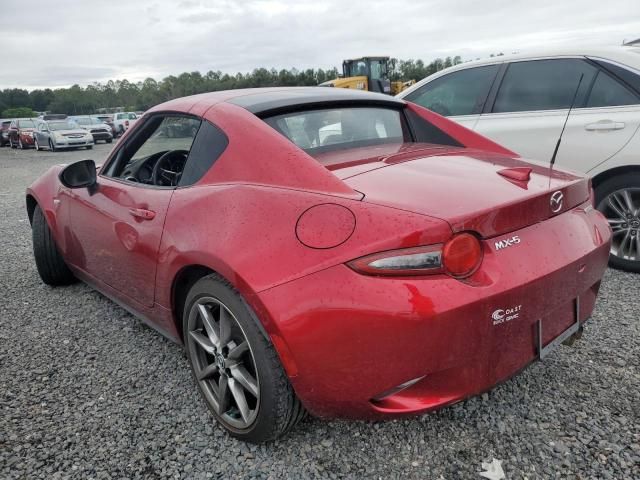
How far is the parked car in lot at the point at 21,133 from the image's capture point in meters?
25.5

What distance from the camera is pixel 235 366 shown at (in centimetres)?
206

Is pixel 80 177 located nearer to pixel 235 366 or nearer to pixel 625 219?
pixel 235 366

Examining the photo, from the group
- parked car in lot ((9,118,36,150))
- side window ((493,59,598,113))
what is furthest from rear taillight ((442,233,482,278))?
parked car in lot ((9,118,36,150))

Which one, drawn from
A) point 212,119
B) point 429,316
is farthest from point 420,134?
point 429,316

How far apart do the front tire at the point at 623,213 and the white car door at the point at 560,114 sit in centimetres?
22

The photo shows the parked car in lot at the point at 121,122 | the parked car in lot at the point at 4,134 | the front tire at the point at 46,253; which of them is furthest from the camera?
the parked car in lot at the point at 121,122

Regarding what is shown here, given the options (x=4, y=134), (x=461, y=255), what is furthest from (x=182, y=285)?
(x=4, y=134)

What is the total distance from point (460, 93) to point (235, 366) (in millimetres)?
3639

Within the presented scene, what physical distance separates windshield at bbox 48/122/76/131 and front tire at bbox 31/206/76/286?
21687 mm

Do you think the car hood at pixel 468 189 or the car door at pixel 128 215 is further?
the car door at pixel 128 215

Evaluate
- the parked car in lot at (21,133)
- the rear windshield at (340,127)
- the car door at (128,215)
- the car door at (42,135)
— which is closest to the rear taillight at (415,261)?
the rear windshield at (340,127)

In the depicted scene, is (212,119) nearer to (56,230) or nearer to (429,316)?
(429,316)

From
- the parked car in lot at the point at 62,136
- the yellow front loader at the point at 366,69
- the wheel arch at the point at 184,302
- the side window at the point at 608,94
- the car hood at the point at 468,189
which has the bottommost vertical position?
the wheel arch at the point at 184,302

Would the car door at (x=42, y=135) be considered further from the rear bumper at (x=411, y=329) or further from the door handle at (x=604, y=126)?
the rear bumper at (x=411, y=329)
